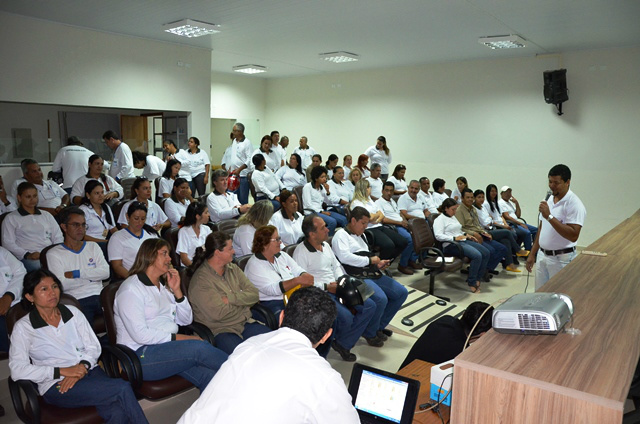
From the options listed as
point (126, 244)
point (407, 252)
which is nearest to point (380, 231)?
point (407, 252)

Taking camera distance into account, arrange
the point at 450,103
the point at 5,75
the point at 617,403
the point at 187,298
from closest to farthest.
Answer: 1. the point at 617,403
2. the point at 187,298
3. the point at 5,75
4. the point at 450,103

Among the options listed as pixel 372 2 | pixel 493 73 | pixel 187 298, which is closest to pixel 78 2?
pixel 372 2

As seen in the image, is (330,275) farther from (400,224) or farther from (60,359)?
(400,224)

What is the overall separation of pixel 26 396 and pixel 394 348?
2921 millimetres

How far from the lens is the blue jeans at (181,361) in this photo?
2.77 m

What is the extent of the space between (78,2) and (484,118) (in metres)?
7.61

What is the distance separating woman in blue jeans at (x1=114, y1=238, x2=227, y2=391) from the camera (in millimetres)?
2807

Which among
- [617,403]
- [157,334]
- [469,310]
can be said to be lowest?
[157,334]

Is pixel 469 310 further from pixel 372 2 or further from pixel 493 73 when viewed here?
pixel 493 73

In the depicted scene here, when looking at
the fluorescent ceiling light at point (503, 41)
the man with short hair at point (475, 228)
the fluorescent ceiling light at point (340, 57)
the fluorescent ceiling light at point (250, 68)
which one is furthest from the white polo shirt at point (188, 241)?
the fluorescent ceiling light at point (250, 68)

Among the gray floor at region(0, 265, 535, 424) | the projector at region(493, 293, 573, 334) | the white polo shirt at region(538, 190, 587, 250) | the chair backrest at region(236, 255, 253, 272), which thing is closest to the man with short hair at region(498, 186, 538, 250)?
the gray floor at region(0, 265, 535, 424)

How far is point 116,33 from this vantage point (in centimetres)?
794

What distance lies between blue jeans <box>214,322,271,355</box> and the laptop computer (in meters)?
1.36

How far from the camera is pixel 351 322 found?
3.95m
